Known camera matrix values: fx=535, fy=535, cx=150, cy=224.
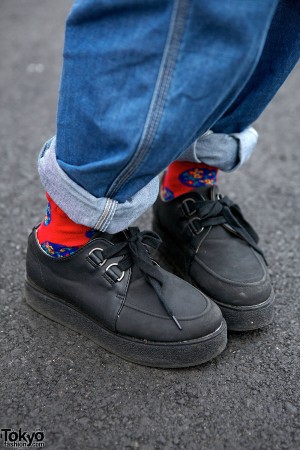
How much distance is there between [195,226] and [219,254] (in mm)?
97

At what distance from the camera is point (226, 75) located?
87 cm

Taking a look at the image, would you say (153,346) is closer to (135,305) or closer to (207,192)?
(135,305)

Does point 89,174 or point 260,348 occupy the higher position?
point 89,174

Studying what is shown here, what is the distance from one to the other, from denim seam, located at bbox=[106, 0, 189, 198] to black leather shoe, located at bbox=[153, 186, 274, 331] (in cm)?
38

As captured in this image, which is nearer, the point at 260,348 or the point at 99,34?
the point at 99,34

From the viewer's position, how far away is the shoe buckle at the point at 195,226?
129cm

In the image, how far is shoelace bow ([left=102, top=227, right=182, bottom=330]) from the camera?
109 centimetres

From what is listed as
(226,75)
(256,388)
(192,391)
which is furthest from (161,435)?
(226,75)

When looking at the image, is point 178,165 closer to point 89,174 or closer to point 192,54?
point 89,174

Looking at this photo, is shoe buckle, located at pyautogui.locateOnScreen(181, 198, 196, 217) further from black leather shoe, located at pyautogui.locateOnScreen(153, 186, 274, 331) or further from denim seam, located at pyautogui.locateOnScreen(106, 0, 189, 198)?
denim seam, located at pyautogui.locateOnScreen(106, 0, 189, 198)

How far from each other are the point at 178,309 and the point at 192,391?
16 cm

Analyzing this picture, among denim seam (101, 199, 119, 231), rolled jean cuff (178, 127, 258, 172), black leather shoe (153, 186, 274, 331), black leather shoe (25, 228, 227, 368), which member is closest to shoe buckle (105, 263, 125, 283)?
black leather shoe (25, 228, 227, 368)

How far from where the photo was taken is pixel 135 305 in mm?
1087

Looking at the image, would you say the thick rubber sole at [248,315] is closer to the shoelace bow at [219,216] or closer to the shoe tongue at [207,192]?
the shoelace bow at [219,216]
